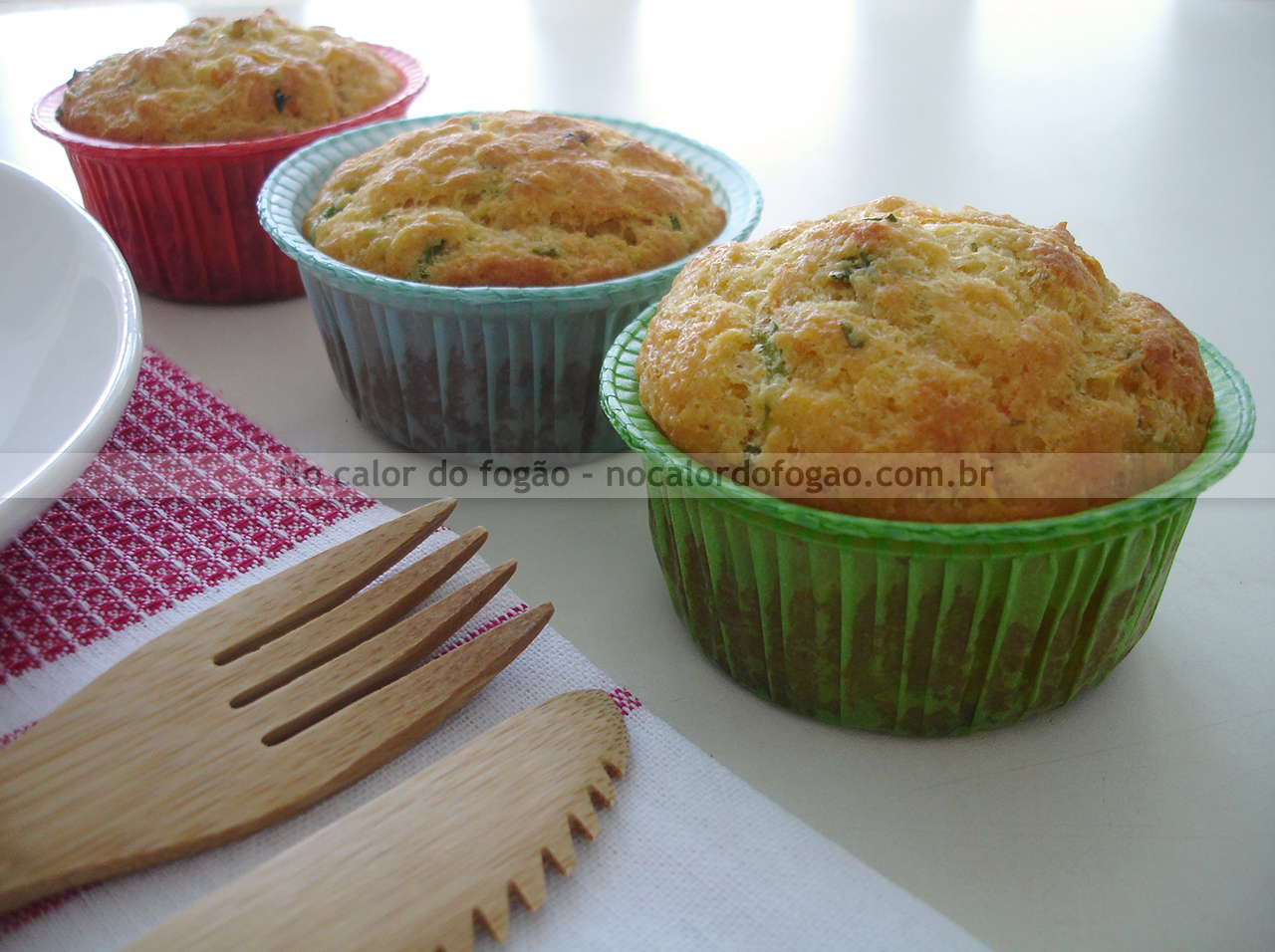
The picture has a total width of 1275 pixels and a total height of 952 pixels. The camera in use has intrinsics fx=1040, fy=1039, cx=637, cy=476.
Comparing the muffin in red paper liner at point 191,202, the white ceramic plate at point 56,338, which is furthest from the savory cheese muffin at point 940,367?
the muffin in red paper liner at point 191,202

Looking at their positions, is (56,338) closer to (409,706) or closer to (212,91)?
(409,706)

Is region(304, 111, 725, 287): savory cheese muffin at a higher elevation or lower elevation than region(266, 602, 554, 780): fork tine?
higher

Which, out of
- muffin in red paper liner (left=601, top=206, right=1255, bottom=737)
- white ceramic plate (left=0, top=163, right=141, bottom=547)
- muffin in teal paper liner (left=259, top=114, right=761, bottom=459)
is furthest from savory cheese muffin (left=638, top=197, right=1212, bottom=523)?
white ceramic plate (left=0, top=163, right=141, bottom=547)

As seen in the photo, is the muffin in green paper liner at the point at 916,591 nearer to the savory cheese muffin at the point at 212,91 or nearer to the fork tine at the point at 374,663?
the fork tine at the point at 374,663

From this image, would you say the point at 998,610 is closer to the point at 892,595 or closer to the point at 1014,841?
the point at 892,595

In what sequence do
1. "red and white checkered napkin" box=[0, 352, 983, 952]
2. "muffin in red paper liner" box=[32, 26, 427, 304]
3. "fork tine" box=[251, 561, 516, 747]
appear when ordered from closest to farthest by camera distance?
1. "red and white checkered napkin" box=[0, 352, 983, 952]
2. "fork tine" box=[251, 561, 516, 747]
3. "muffin in red paper liner" box=[32, 26, 427, 304]

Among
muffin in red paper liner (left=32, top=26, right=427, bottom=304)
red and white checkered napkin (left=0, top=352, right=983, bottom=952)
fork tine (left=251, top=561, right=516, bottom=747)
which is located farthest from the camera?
muffin in red paper liner (left=32, top=26, right=427, bottom=304)

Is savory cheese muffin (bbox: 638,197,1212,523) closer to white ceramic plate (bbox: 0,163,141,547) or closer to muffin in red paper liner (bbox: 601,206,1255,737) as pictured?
muffin in red paper liner (bbox: 601,206,1255,737)
